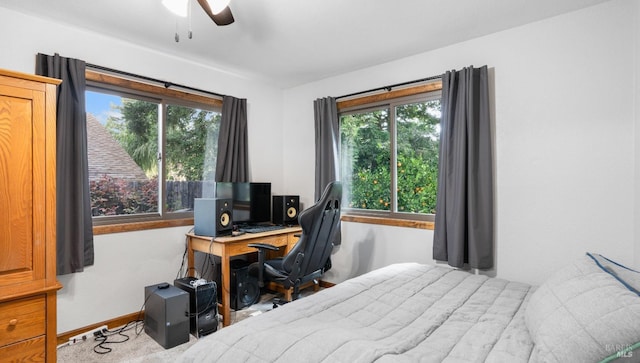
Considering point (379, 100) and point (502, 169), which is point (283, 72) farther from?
point (502, 169)

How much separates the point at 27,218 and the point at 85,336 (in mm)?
1338

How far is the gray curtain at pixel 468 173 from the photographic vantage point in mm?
2689

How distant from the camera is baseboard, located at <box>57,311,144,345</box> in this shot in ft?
8.33

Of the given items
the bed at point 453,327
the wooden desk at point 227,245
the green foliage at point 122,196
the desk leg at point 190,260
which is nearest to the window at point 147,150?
the green foliage at point 122,196

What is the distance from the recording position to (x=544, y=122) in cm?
251

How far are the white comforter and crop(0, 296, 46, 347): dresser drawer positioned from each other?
42.9 inches

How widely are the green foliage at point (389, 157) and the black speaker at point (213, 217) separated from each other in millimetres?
1392

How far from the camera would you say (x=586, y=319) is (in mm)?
1045

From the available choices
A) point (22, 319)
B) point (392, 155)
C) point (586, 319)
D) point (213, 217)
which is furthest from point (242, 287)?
point (586, 319)

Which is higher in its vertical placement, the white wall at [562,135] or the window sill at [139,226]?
the white wall at [562,135]

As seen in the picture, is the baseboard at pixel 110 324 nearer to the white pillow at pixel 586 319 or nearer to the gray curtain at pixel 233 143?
the gray curtain at pixel 233 143

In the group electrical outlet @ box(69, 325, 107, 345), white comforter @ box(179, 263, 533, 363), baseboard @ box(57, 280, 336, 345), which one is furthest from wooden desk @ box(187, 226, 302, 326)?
white comforter @ box(179, 263, 533, 363)

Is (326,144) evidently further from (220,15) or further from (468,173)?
(220,15)

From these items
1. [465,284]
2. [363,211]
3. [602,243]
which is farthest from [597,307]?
[363,211]
